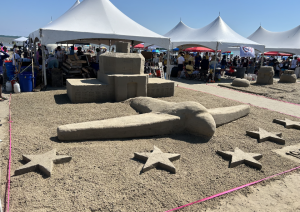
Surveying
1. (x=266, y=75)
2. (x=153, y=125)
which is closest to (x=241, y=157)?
(x=153, y=125)

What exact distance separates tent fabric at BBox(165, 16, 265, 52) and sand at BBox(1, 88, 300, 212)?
27.4 feet

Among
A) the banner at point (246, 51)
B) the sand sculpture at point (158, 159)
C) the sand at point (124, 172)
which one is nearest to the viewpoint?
the sand at point (124, 172)

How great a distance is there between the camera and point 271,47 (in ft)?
56.9

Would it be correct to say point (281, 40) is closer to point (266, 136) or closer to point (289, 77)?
point (289, 77)

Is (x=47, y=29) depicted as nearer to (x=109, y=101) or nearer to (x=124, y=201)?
(x=109, y=101)

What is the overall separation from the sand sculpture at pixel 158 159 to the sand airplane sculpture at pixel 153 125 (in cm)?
75

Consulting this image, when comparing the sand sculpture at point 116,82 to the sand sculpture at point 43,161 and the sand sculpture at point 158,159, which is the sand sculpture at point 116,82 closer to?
the sand sculpture at point 43,161

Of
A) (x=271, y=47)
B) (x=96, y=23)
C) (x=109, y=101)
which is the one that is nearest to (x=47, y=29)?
(x=96, y=23)

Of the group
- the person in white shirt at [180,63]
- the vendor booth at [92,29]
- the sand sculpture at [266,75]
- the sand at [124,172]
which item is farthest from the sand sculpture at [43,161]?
the sand sculpture at [266,75]

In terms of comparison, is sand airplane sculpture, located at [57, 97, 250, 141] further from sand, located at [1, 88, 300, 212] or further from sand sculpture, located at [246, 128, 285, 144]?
sand sculpture, located at [246, 128, 285, 144]

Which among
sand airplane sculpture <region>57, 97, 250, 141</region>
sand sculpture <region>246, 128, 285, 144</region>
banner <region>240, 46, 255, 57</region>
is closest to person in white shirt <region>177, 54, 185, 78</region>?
banner <region>240, 46, 255, 57</region>

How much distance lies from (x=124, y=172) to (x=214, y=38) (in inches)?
464

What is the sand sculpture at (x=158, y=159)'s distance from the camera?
316 cm

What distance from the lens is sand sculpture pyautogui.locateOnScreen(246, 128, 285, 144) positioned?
14.6 feet
